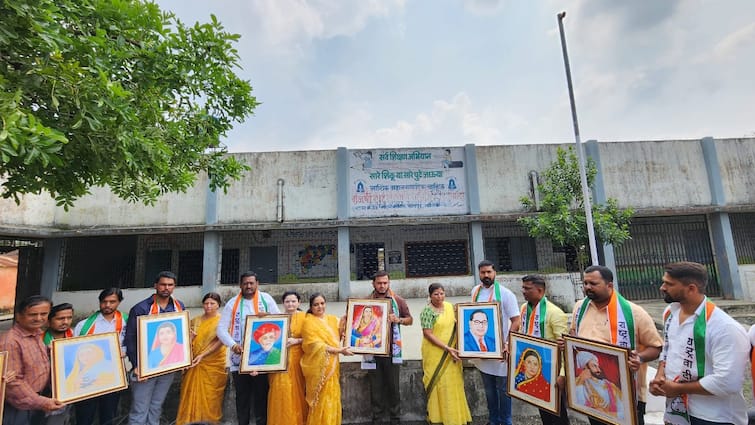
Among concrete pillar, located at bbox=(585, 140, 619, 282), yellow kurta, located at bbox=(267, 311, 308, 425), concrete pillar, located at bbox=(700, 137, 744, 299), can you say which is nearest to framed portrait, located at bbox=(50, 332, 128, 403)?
yellow kurta, located at bbox=(267, 311, 308, 425)

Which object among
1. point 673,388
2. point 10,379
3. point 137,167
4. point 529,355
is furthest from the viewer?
point 137,167

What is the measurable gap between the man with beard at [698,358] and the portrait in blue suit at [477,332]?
1.23m

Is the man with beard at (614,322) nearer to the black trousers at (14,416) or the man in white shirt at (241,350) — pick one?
Answer: the man in white shirt at (241,350)

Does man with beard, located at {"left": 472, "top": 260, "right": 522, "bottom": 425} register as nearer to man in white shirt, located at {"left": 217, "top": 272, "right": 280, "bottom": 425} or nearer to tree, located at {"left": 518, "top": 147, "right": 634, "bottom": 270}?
man in white shirt, located at {"left": 217, "top": 272, "right": 280, "bottom": 425}

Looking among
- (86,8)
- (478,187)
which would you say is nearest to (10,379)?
(86,8)

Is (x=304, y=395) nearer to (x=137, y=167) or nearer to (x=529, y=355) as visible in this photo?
(x=529, y=355)

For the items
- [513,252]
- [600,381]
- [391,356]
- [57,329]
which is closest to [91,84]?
[57,329]

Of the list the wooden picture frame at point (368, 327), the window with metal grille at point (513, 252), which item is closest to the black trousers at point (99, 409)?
the wooden picture frame at point (368, 327)

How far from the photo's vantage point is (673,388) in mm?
2000

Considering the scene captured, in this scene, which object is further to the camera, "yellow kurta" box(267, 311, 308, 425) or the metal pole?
the metal pole

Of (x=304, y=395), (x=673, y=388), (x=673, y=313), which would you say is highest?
(x=673, y=313)

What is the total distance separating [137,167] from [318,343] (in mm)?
2343

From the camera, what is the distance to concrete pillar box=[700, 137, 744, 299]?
10.2m

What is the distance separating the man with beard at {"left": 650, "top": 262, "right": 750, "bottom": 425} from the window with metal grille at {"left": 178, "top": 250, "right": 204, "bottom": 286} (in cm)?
1211
